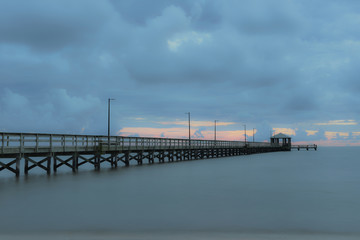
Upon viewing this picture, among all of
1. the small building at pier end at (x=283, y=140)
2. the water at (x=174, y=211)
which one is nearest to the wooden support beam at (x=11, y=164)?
the water at (x=174, y=211)

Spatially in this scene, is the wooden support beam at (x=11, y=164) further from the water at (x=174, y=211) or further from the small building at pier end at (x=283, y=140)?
the small building at pier end at (x=283, y=140)

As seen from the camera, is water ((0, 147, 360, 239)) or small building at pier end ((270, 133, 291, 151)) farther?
small building at pier end ((270, 133, 291, 151))

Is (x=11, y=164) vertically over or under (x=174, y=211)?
over

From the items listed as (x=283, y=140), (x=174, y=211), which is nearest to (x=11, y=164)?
(x=174, y=211)

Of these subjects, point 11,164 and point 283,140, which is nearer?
point 11,164

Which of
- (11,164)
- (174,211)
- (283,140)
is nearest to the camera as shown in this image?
(174,211)

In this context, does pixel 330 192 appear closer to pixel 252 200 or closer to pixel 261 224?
pixel 252 200

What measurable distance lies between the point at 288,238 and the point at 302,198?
7945 millimetres

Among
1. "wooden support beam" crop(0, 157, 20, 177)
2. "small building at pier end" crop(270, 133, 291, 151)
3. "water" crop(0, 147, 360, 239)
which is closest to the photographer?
"water" crop(0, 147, 360, 239)

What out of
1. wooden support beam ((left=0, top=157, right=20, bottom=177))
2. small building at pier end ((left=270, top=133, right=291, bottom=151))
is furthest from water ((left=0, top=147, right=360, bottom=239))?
small building at pier end ((left=270, top=133, right=291, bottom=151))

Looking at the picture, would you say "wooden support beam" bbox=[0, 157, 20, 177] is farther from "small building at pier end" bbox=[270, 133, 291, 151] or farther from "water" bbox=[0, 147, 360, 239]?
"small building at pier end" bbox=[270, 133, 291, 151]

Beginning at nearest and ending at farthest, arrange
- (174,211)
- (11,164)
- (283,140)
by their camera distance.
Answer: (174,211)
(11,164)
(283,140)

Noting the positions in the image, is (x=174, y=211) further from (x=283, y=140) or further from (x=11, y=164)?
(x=283, y=140)

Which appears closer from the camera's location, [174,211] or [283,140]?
[174,211]
